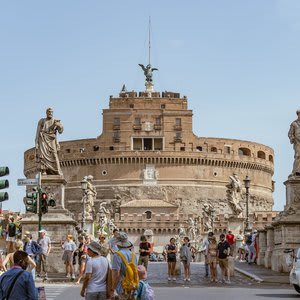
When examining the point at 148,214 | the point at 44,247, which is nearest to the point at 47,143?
the point at 44,247

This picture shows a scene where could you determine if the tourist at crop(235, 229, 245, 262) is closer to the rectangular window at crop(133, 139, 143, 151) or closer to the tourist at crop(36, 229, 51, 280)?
the tourist at crop(36, 229, 51, 280)

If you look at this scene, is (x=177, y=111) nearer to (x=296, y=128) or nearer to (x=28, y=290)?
Result: (x=296, y=128)

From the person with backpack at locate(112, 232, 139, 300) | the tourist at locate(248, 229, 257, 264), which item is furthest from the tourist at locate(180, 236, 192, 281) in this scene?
the person with backpack at locate(112, 232, 139, 300)

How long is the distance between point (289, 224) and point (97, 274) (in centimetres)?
1469

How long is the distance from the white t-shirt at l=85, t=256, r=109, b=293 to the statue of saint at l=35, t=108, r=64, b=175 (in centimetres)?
1305

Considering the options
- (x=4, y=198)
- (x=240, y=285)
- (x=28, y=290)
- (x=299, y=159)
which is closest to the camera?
(x=28, y=290)

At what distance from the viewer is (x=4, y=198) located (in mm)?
12211

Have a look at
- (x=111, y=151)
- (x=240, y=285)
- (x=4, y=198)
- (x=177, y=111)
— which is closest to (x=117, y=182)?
(x=111, y=151)

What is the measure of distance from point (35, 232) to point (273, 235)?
7.85 m

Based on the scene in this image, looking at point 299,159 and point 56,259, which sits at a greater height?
point 299,159

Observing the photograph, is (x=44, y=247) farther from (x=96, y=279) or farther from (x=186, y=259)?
(x=96, y=279)

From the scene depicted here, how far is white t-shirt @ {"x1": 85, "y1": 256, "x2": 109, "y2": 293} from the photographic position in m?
10.4

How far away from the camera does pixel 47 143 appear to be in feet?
77.0

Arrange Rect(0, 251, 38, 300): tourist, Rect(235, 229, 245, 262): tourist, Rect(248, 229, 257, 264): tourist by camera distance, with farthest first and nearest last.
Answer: Rect(235, 229, 245, 262): tourist < Rect(248, 229, 257, 264): tourist < Rect(0, 251, 38, 300): tourist
